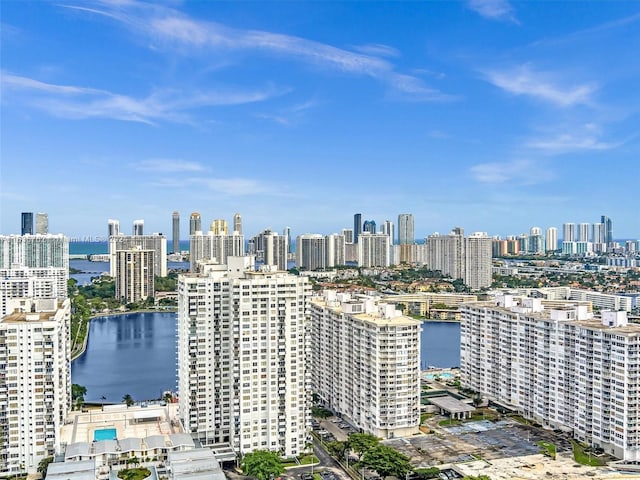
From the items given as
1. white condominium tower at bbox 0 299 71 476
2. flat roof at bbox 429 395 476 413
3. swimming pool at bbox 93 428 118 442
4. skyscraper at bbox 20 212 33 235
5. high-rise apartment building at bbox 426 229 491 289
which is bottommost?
flat roof at bbox 429 395 476 413

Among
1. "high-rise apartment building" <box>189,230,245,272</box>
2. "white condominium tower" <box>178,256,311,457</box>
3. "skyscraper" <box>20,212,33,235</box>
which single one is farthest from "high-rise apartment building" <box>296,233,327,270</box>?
"white condominium tower" <box>178,256,311,457</box>

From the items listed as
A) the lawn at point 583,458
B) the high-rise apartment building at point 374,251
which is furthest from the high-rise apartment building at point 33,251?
the lawn at point 583,458

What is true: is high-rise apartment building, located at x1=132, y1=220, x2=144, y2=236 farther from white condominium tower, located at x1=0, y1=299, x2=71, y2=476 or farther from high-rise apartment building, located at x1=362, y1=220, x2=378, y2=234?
white condominium tower, located at x1=0, y1=299, x2=71, y2=476

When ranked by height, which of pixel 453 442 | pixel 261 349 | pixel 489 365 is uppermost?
pixel 261 349

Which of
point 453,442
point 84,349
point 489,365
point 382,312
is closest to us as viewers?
point 453,442

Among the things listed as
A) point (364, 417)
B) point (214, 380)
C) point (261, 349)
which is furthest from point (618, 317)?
point (214, 380)

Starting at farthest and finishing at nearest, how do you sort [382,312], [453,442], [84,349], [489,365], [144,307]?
[144,307] < [84,349] < [489,365] < [382,312] < [453,442]

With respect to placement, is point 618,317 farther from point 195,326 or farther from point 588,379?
point 195,326
